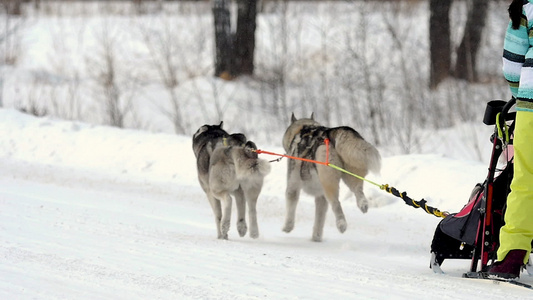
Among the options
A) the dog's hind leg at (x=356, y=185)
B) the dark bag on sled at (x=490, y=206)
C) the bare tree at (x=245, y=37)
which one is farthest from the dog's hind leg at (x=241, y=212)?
the bare tree at (x=245, y=37)

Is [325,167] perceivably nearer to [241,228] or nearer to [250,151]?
[250,151]

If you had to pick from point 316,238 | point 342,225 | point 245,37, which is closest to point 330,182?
point 342,225

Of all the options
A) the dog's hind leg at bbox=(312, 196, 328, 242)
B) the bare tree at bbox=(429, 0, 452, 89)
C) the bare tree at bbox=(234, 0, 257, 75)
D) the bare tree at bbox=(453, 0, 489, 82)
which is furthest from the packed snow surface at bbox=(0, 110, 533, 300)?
the bare tree at bbox=(453, 0, 489, 82)

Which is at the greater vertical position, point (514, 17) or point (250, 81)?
point (250, 81)

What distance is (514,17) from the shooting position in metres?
4.54

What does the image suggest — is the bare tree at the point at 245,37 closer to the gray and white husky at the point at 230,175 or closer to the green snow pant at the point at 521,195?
the gray and white husky at the point at 230,175

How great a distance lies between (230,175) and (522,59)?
10.4 feet

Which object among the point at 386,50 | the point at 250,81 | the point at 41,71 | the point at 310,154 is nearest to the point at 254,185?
the point at 310,154

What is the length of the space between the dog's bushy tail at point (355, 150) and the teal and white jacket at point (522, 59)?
225 centimetres

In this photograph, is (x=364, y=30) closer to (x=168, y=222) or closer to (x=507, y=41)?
(x=168, y=222)

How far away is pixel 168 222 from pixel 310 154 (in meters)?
1.54

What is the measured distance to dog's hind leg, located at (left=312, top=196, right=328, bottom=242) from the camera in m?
7.32

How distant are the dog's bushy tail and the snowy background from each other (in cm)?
71

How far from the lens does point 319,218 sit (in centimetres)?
742
